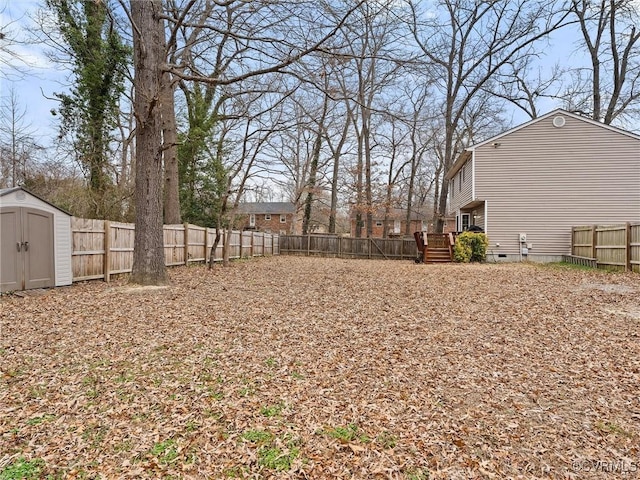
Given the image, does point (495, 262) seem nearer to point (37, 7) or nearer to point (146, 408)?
point (146, 408)

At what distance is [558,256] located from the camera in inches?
614

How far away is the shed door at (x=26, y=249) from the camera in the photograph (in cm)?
701

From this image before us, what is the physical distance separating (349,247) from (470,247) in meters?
8.03

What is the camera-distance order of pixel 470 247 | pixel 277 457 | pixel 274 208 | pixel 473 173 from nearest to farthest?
pixel 277 457, pixel 470 247, pixel 473 173, pixel 274 208

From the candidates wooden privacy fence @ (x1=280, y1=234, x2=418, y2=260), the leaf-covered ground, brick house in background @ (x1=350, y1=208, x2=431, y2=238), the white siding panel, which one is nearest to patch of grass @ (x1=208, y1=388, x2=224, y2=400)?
the leaf-covered ground

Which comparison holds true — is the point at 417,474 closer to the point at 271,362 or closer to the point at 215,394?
the point at 215,394

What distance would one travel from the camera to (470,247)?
15.6 metres

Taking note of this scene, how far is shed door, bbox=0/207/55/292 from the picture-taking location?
7.01 m

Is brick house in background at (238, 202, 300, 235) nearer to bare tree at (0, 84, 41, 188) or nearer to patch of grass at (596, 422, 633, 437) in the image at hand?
bare tree at (0, 84, 41, 188)

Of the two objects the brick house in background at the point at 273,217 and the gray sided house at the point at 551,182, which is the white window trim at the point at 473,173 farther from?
the brick house in background at the point at 273,217

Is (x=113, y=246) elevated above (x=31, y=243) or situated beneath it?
situated beneath

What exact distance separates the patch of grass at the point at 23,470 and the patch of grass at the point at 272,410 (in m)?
1.46

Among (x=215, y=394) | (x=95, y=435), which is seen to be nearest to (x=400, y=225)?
(x=215, y=394)

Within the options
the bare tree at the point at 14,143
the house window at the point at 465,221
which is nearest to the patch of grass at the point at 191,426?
the bare tree at the point at 14,143
